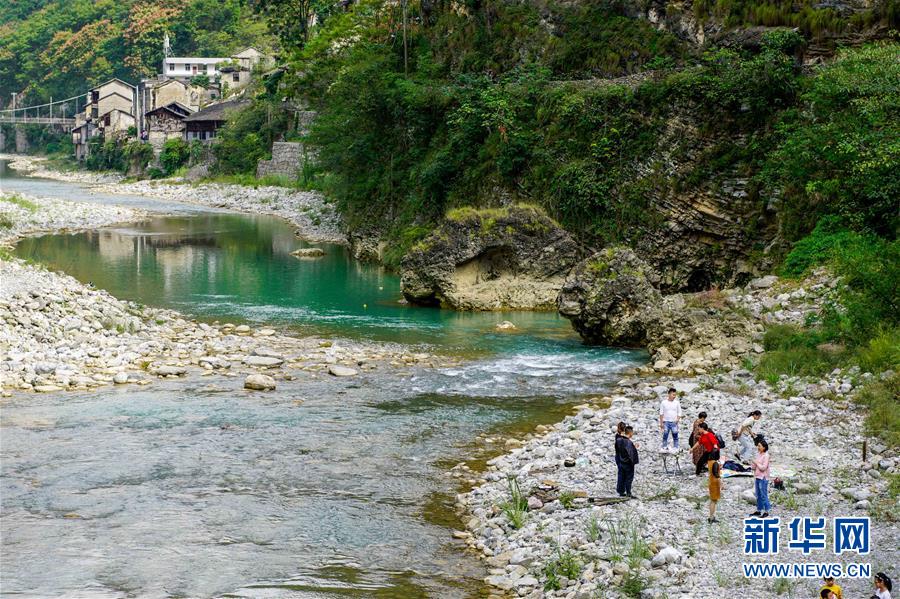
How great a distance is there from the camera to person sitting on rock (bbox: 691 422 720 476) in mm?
15695

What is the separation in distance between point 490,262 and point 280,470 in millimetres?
18211

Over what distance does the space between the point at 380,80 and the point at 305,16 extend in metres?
38.4

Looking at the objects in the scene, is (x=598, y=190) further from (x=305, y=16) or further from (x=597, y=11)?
(x=305, y=16)

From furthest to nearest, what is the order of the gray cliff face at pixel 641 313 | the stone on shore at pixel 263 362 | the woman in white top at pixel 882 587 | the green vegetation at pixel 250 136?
the green vegetation at pixel 250 136 → the stone on shore at pixel 263 362 → the gray cliff face at pixel 641 313 → the woman in white top at pixel 882 587

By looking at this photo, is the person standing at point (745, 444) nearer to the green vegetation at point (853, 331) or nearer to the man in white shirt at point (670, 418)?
the man in white shirt at point (670, 418)

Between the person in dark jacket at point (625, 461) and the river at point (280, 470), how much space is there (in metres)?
2.72

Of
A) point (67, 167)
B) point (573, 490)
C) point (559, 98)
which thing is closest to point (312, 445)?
point (573, 490)

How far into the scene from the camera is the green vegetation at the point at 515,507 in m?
15.1

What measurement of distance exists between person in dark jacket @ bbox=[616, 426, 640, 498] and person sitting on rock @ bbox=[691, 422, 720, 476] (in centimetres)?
123

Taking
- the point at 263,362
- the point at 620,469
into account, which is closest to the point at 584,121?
the point at 263,362

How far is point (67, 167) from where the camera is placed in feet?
376

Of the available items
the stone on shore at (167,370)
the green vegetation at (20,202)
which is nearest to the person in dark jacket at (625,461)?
the stone on shore at (167,370)

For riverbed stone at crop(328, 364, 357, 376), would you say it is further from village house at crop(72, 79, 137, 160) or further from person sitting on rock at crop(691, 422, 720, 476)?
village house at crop(72, 79, 137, 160)

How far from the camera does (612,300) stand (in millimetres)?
28078
